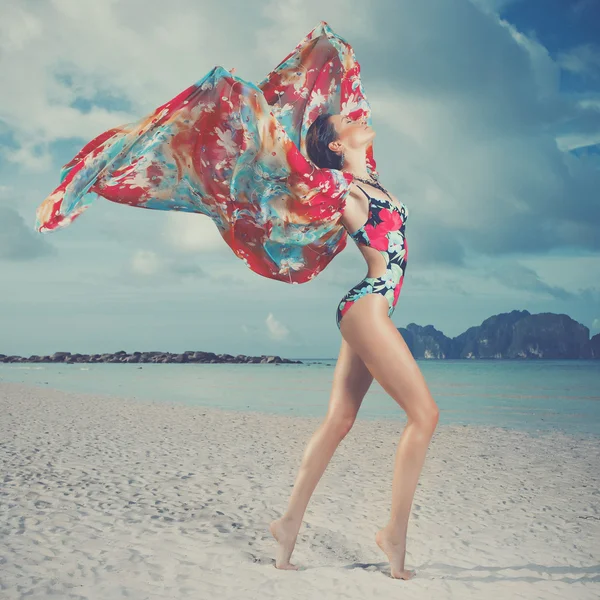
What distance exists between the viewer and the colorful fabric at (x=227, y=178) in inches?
121

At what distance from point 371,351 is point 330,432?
529 mm

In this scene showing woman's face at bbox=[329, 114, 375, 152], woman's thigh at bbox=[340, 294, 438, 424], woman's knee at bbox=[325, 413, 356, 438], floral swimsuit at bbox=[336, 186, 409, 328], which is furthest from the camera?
woman's face at bbox=[329, 114, 375, 152]

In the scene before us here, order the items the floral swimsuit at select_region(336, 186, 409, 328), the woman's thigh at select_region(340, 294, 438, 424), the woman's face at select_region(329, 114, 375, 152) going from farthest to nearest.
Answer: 1. the woman's face at select_region(329, 114, 375, 152)
2. the floral swimsuit at select_region(336, 186, 409, 328)
3. the woman's thigh at select_region(340, 294, 438, 424)

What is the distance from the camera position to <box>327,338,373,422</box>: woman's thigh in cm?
334

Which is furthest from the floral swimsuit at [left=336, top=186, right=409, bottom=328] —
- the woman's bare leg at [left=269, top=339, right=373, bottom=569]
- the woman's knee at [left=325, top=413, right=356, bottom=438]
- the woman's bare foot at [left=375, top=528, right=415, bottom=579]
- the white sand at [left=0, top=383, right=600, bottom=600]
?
the white sand at [left=0, top=383, right=600, bottom=600]

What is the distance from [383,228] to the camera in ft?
10.6

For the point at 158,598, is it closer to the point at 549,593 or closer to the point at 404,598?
the point at 404,598

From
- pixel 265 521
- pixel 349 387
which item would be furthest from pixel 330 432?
pixel 265 521

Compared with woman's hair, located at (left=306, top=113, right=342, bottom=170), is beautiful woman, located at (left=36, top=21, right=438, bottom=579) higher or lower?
lower

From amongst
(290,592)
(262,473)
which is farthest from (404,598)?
Result: (262,473)

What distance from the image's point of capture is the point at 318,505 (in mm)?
5254

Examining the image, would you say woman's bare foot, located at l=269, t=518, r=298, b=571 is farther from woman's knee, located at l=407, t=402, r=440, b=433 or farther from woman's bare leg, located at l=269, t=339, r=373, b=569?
woman's knee, located at l=407, t=402, r=440, b=433

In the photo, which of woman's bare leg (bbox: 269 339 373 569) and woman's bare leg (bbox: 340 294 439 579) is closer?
woman's bare leg (bbox: 340 294 439 579)

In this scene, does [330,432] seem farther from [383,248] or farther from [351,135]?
[351,135]
